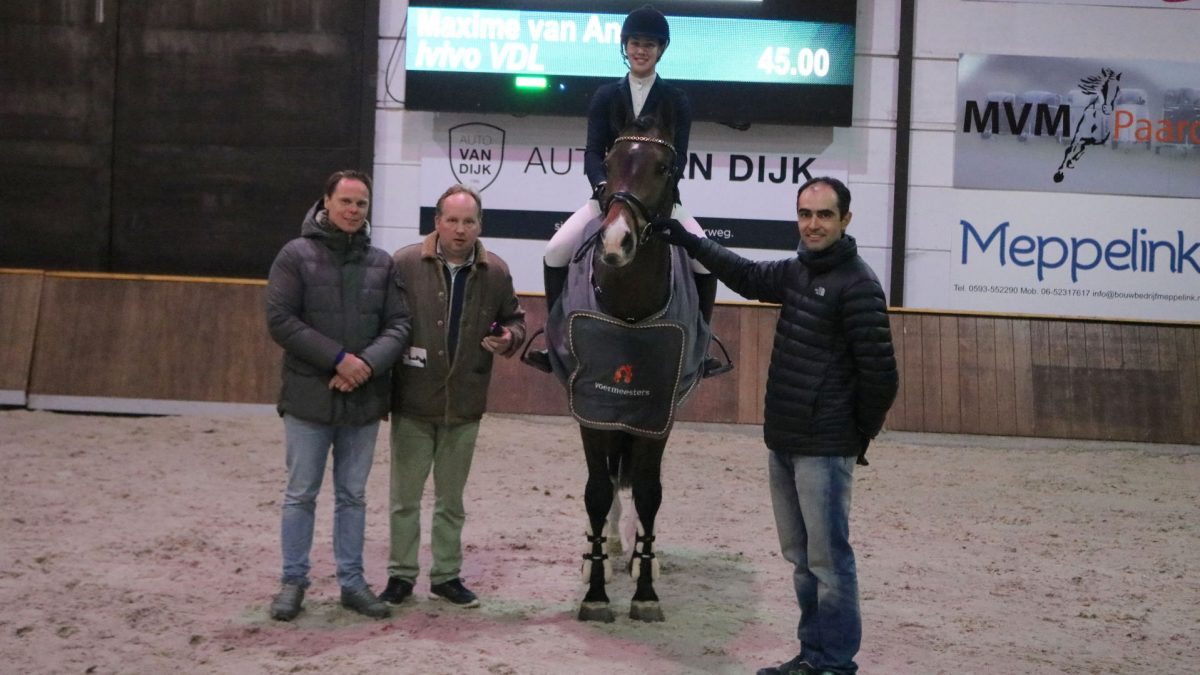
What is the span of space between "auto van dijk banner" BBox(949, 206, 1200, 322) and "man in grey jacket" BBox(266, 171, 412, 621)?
714 centimetres

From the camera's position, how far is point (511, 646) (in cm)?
429

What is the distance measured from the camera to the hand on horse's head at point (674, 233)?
164 inches

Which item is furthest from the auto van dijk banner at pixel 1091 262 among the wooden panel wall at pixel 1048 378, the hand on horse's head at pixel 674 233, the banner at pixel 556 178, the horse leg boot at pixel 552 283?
the hand on horse's head at pixel 674 233

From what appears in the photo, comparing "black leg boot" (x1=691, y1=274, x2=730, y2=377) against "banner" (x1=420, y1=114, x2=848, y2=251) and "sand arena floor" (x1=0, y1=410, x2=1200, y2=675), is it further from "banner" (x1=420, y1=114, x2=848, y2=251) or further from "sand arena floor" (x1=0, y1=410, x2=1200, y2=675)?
"banner" (x1=420, y1=114, x2=848, y2=251)

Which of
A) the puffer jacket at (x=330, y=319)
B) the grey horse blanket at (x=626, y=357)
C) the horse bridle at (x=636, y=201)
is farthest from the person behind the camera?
the grey horse blanket at (x=626, y=357)

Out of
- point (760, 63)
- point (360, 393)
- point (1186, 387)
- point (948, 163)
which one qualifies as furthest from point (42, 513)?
point (1186, 387)

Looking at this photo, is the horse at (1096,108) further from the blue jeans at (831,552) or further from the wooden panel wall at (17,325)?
the wooden panel wall at (17,325)

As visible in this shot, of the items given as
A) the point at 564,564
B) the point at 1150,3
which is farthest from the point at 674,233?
the point at 1150,3

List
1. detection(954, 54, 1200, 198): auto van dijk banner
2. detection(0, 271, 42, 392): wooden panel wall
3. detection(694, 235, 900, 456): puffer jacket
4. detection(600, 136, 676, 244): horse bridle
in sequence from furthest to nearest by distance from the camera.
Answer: detection(954, 54, 1200, 198): auto van dijk banner, detection(0, 271, 42, 392): wooden panel wall, detection(600, 136, 676, 244): horse bridle, detection(694, 235, 900, 456): puffer jacket

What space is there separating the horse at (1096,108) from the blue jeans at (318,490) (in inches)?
315

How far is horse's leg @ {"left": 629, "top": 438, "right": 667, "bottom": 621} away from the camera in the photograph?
4.77 m

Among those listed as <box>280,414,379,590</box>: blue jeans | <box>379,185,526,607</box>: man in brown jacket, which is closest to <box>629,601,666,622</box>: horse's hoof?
<box>379,185,526,607</box>: man in brown jacket

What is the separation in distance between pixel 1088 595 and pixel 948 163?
5.89 meters

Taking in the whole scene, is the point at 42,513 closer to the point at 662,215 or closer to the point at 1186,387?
the point at 662,215
